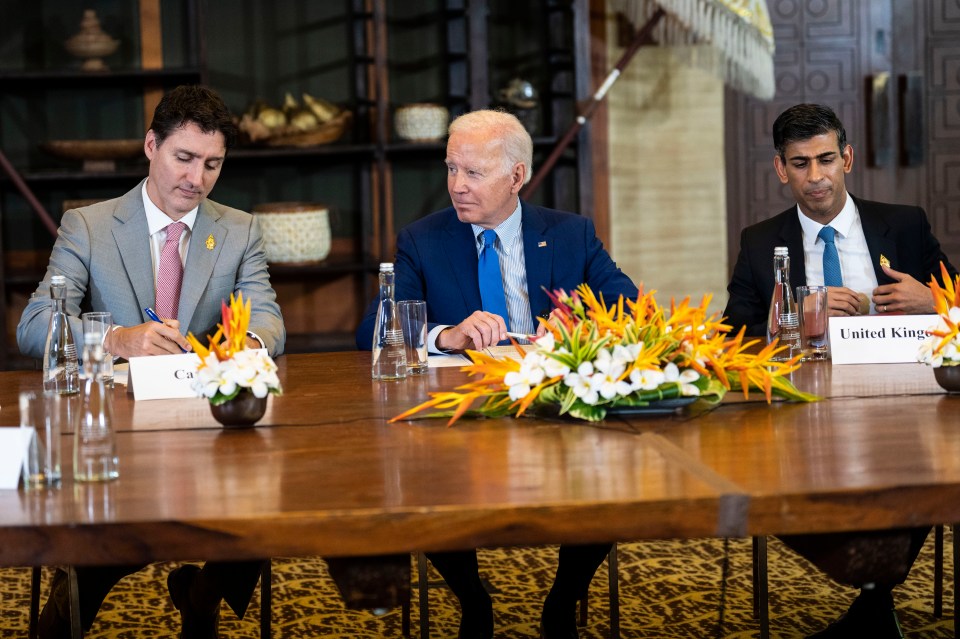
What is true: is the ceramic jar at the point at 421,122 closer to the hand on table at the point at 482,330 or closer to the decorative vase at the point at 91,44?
the decorative vase at the point at 91,44

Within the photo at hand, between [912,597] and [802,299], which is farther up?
[802,299]

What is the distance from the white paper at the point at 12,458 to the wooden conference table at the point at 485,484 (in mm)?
20

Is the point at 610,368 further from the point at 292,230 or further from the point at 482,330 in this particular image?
the point at 292,230

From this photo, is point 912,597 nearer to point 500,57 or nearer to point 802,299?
point 802,299

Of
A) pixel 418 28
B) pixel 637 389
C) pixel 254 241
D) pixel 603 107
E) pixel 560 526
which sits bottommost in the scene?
pixel 560 526

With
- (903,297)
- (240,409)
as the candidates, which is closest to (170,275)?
(240,409)

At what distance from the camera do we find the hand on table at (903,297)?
2.77 metres

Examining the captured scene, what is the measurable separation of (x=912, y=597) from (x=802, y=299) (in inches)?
40.3

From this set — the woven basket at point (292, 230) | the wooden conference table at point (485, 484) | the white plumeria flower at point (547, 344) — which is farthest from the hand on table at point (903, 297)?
the woven basket at point (292, 230)

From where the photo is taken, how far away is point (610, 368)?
186 centimetres

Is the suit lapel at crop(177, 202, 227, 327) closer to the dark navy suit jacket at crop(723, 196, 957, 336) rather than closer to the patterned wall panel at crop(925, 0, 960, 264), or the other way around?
the dark navy suit jacket at crop(723, 196, 957, 336)

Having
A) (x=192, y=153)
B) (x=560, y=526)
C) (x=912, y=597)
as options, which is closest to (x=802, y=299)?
(x=912, y=597)

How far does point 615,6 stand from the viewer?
5.28m

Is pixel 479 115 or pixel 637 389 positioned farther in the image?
pixel 479 115
